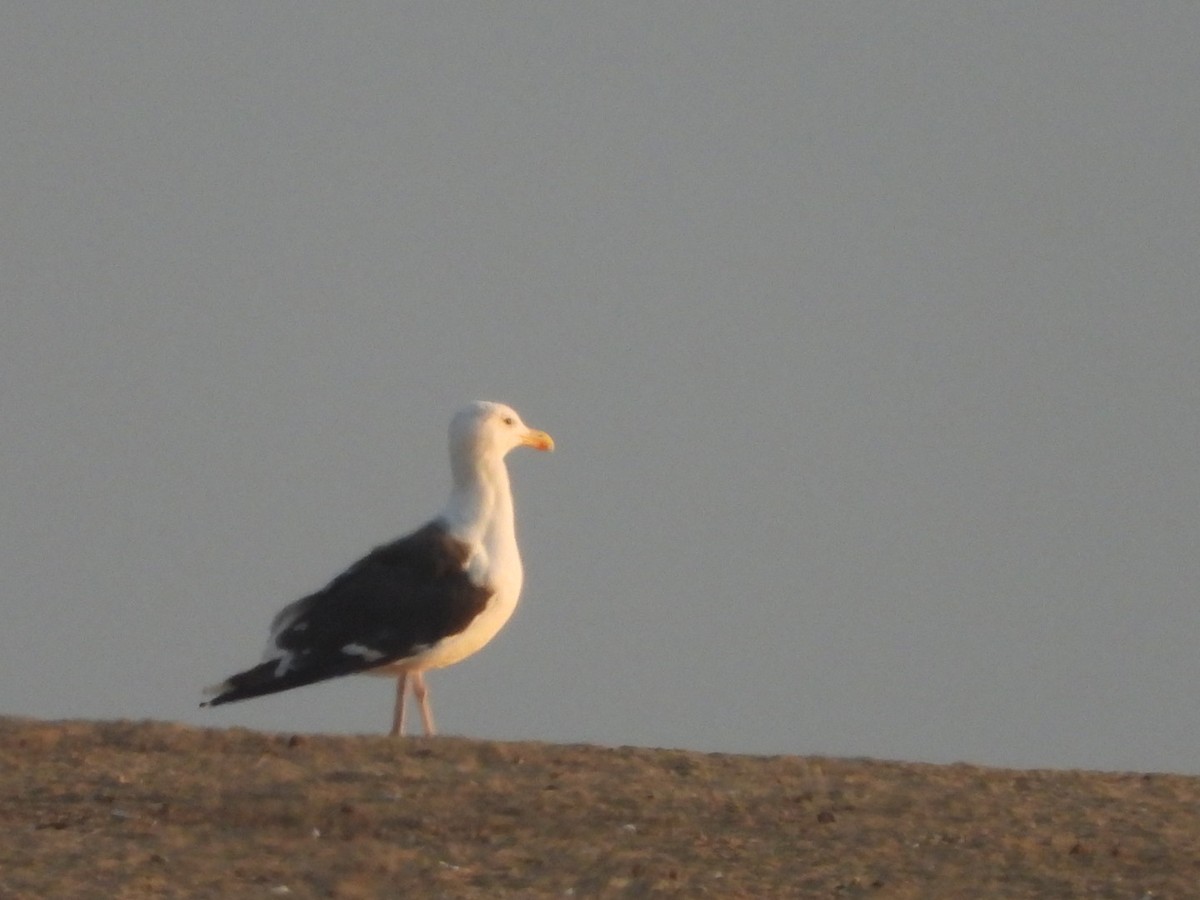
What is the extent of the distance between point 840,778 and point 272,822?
361 centimetres

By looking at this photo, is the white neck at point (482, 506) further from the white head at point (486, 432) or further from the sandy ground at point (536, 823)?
the sandy ground at point (536, 823)

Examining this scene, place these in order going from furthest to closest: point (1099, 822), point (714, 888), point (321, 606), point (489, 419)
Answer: point (489, 419)
point (321, 606)
point (1099, 822)
point (714, 888)

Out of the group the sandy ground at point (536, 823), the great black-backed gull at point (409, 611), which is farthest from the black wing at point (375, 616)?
the sandy ground at point (536, 823)

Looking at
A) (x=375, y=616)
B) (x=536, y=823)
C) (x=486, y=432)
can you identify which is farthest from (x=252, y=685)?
(x=536, y=823)

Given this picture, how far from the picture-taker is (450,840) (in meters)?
14.0

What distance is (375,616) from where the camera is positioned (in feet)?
60.8

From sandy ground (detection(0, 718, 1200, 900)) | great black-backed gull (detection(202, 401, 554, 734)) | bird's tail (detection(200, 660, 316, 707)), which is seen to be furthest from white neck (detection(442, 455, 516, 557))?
sandy ground (detection(0, 718, 1200, 900))

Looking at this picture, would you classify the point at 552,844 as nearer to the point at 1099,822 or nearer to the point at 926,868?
the point at 926,868

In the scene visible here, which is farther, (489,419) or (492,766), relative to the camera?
(489,419)

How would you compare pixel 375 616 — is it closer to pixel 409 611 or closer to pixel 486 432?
pixel 409 611

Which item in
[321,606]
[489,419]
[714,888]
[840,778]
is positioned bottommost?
[714,888]

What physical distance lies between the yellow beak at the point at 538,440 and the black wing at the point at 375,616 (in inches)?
64.8

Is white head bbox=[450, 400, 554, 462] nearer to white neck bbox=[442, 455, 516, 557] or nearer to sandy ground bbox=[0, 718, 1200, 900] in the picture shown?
white neck bbox=[442, 455, 516, 557]

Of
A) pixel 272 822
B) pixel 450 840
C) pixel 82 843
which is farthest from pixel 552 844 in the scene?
pixel 82 843
